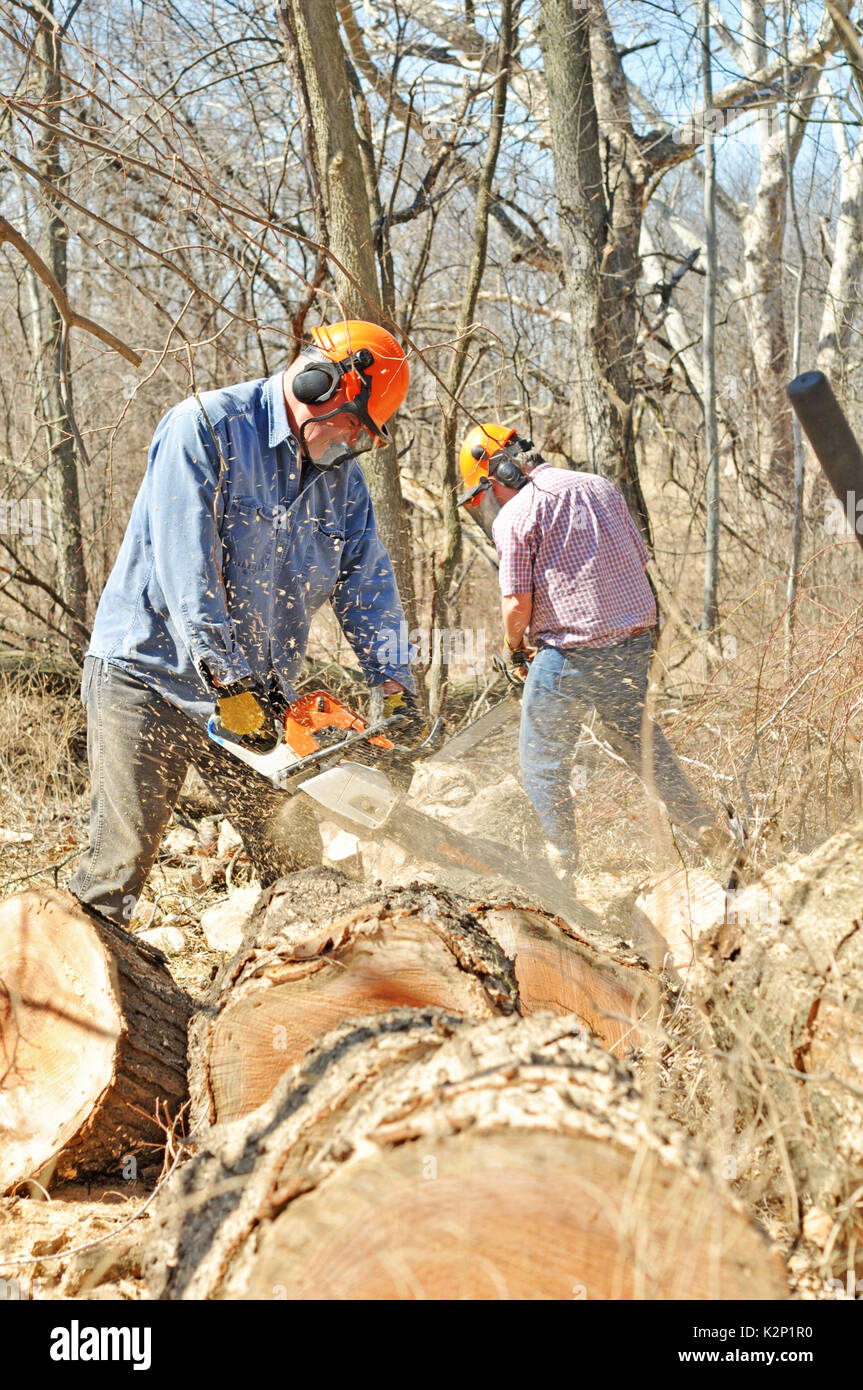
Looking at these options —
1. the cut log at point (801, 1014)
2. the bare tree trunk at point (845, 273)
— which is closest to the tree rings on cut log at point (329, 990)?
the cut log at point (801, 1014)

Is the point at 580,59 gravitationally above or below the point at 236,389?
above

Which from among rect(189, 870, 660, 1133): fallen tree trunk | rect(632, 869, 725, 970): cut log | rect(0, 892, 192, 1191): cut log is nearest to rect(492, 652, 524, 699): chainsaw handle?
rect(632, 869, 725, 970): cut log

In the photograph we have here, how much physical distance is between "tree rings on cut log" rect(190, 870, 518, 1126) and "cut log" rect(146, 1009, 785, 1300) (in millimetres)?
665

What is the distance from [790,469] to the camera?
864cm

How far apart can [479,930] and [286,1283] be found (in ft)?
3.29

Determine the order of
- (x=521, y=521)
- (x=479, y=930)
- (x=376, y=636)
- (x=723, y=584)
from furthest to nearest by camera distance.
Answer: (x=723, y=584) → (x=521, y=521) → (x=376, y=636) → (x=479, y=930)

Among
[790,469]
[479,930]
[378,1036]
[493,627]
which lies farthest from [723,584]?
[378,1036]

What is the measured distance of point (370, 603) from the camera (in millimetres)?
3650

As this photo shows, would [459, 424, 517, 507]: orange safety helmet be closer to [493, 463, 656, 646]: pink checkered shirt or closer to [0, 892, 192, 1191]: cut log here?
[493, 463, 656, 646]: pink checkered shirt

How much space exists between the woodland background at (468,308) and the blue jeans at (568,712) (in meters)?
0.27

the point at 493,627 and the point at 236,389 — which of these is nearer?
the point at 236,389

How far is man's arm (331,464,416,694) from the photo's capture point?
3.60 m

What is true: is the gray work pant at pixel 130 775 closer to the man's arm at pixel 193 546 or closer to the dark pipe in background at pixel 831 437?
the man's arm at pixel 193 546

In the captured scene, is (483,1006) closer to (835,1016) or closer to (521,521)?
(835,1016)
